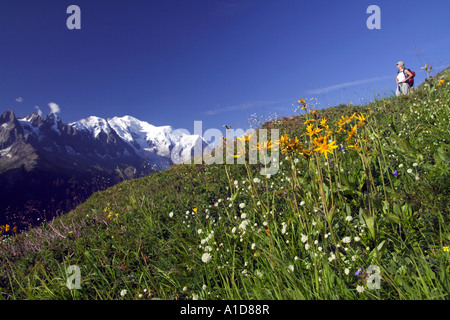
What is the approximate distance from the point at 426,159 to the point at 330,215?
8.33 ft

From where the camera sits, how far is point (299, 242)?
2.73m

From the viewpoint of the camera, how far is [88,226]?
5441 mm

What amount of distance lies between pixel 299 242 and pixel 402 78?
1520 cm

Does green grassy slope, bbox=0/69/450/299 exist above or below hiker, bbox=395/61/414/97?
below

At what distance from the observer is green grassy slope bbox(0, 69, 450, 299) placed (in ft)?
6.62

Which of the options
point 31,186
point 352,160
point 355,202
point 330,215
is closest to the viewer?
point 330,215

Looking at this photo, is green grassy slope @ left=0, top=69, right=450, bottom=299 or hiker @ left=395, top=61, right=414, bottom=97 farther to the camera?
hiker @ left=395, top=61, right=414, bottom=97

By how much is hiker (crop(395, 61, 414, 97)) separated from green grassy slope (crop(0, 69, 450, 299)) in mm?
10037

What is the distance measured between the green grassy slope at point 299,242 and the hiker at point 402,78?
1004cm
